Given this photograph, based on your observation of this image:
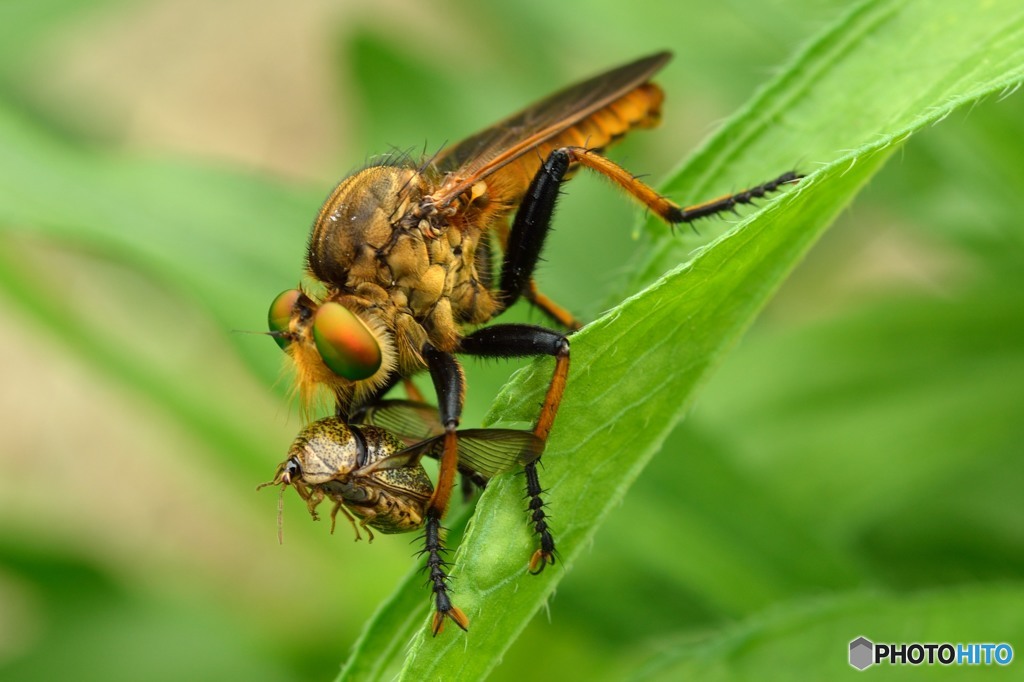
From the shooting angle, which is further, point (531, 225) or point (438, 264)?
point (531, 225)

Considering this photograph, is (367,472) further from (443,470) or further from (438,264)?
(438,264)

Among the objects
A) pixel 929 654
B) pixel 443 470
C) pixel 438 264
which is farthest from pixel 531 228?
pixel 929 654

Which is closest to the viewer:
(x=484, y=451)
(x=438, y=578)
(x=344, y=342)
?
(x=438, y=578)

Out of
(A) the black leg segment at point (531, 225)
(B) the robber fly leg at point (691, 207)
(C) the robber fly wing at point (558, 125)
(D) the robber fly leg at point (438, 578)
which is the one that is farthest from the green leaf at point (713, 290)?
(C) the robber fly wing at point (558, 125)

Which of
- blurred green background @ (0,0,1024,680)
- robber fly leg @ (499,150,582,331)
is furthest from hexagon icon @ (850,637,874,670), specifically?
robber fly leg @ (499,150,582,331)

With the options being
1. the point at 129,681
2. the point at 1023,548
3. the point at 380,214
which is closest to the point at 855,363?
the point at 1023,548

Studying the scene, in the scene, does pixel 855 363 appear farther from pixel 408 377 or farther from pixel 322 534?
pixel 322 534
